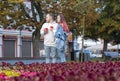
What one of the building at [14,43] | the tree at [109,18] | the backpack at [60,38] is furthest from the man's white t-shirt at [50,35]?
the building at [14,43]

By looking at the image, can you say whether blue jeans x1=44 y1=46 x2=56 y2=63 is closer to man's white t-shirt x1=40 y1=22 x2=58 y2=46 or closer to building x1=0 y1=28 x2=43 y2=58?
man's white t-shirt x1=40 y1=22 x2=58 y2=46

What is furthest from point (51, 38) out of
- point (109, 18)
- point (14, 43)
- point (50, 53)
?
point (14, 43)

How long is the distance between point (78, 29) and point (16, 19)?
6154 millimetres

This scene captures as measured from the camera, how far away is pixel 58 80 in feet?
13.9

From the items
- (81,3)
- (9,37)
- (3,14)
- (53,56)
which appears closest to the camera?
(53,56)

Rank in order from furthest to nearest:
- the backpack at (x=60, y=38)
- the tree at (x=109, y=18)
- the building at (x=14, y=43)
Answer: the building at (x=14, y=43) < the tree at (x=109, y=18) < the backpack at (x=60, y=38)

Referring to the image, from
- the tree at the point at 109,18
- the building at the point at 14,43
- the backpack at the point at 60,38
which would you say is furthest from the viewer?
the building at the point at 14,43

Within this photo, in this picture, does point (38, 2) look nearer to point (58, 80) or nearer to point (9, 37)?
point (9, 37)

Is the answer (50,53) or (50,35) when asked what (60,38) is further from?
(50,53)

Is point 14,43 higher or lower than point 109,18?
lower

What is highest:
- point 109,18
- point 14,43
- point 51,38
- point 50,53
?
point 109,18

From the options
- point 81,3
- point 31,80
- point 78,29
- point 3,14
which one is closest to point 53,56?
point 31,80

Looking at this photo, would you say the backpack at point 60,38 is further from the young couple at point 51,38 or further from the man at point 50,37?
the man at point 50,37

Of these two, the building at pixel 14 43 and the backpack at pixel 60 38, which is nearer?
the backpack at pixel 60 38
